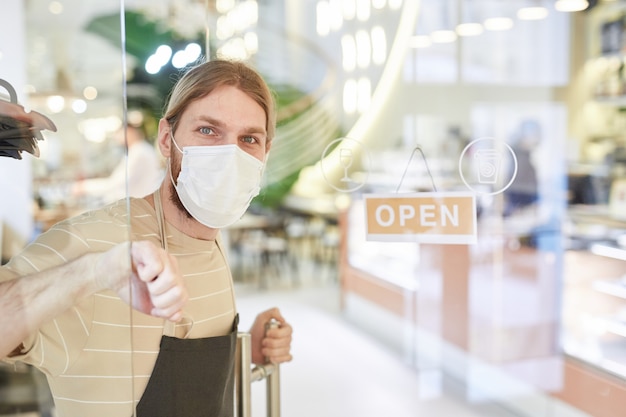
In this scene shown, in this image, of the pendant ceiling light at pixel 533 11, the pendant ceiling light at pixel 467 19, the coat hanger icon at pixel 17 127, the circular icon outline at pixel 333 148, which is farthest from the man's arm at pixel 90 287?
the pendant ceiling light at pixel 533 11

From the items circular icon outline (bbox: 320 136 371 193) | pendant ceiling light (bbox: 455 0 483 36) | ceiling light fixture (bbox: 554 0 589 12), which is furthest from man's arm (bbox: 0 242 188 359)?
ceiling light fixture (bbox: 554 0 589 12)

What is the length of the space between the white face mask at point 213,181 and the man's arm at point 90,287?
11 centimetres

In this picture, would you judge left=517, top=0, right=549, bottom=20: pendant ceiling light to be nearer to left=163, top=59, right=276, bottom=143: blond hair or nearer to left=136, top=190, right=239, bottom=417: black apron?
left=163, top=59, right=276, bottom=143: blond hair

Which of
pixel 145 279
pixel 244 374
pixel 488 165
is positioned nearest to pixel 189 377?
pixel 244 374

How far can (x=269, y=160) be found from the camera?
119cm

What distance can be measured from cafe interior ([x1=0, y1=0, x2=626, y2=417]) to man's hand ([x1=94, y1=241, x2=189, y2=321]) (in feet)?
0.35

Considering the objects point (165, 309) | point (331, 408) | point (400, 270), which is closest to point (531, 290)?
point (400, 270)

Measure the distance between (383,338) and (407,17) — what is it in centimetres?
84

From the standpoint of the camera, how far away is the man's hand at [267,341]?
1.25 m

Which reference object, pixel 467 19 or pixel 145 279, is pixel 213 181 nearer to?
pixel 145 279

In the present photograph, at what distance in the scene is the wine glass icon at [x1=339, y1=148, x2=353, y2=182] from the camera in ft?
4.20

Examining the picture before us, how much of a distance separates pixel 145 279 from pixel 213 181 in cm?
21

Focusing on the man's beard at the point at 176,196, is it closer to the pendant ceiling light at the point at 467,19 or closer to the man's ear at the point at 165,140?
the man's ear at the point at 165,140

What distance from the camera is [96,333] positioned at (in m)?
1.00
